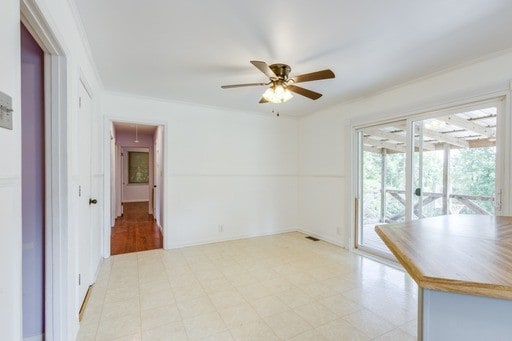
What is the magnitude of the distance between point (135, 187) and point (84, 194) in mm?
7128

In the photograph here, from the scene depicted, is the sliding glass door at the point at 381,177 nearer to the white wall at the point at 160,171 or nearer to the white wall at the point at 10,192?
the white wall at the point at 160,171

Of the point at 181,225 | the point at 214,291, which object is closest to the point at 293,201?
the point at 181,225

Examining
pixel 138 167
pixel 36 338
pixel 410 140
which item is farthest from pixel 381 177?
pixel 138 167

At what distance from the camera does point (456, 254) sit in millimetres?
822

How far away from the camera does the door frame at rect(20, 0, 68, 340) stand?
1.51 metres

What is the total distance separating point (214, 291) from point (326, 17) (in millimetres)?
2618

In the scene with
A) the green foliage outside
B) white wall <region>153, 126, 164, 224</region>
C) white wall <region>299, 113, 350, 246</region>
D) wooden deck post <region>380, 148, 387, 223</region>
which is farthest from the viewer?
white wall <region>153, 126, 164, 224</region>

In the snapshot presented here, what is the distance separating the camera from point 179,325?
194 centimetres

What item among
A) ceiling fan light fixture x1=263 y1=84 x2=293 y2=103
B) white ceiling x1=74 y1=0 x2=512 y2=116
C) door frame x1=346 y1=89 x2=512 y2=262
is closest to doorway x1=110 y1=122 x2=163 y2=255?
white ceiling x1=74 y1=0 x2=512 y2=116

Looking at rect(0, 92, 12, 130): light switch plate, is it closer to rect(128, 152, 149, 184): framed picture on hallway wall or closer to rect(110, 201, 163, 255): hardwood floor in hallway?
rect(110, 201, 163, 255): hardwood floor in hallway

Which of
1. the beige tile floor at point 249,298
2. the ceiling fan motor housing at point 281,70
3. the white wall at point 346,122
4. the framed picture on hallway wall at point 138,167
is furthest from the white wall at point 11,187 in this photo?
the framed picture on hallway wall at point 138,167

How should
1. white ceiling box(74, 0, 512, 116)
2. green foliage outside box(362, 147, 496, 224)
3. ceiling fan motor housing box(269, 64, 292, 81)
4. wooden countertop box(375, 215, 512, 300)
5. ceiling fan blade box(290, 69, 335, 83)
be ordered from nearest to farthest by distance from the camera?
1. wooden countertop box(375, 215, 512, 300)
2. white ceiling box(74, 0, 512, 116)
3. ceiling fan blade box(290, 69, 335, 83)
4. ceiling fan motor housing box(269, 64, 292, 81)
5. green foliage outside box(362, 147, 496, 224)

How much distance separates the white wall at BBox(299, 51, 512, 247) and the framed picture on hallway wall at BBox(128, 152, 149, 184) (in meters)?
6.30

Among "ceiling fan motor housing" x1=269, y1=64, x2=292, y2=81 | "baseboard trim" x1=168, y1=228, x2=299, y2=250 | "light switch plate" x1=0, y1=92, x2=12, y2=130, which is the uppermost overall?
"ceiling fan motor housing" x1=269, y1=64, x2=292, y2=81
